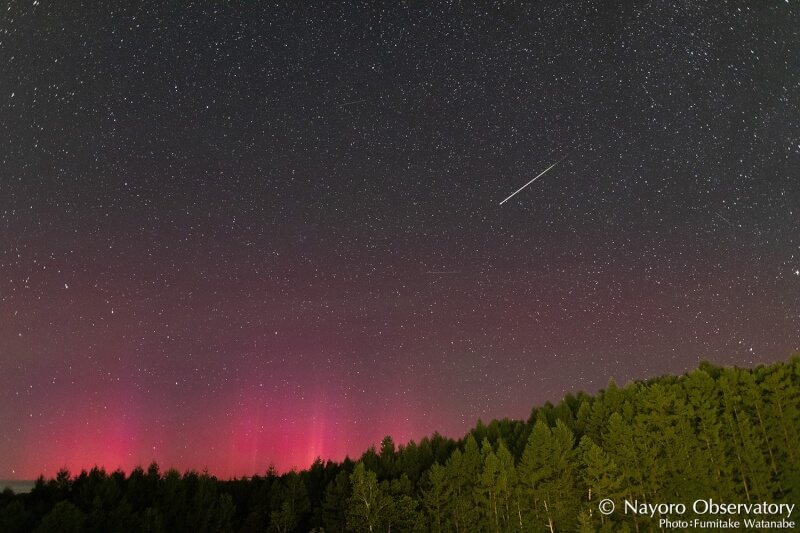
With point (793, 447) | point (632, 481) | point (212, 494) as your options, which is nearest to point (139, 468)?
point (212, 494)

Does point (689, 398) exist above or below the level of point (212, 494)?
above

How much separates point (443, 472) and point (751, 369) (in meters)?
39.0

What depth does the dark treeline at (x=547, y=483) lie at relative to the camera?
4991cm

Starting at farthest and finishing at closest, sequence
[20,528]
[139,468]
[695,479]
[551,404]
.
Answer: [551,404] < [139,468] < [695,479] < [20,528]

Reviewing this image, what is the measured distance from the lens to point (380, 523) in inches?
2135

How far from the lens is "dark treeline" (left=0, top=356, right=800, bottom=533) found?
49.9 m

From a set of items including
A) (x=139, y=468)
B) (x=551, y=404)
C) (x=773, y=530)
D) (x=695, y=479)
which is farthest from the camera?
(x=551, y=404)

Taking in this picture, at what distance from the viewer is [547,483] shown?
174ft

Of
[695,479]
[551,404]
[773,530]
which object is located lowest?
[773,530]

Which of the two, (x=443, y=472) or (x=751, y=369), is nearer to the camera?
(x=443, y=472)

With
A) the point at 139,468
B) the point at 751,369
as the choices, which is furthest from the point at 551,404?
the point at 139,468

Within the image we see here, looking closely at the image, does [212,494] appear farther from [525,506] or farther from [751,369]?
[751,369]

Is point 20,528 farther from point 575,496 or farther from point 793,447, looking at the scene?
point 793,447

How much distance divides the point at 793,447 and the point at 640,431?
1336 cm
